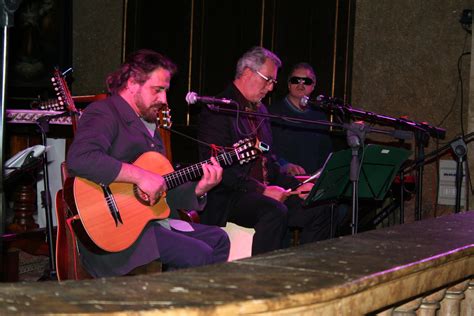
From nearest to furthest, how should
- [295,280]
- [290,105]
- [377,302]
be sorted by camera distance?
[295,280] < [377,302] < [290,105]

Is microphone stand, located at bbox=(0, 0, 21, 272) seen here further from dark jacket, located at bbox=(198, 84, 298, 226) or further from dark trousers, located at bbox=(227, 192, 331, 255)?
dark trousers, located at bbox=(227, 192, 331, 255)

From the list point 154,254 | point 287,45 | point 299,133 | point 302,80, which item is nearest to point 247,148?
point 154,254

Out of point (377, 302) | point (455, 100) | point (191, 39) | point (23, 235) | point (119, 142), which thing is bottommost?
point (23, 235)

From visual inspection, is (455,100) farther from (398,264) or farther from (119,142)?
(398,264)

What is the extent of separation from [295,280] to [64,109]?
4.68 meters

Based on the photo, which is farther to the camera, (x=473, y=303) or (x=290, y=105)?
(x=290, y=105)

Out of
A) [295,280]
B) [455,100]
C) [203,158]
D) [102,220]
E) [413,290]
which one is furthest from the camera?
[455,100]

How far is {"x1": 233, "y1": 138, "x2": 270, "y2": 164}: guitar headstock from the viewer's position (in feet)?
17.0

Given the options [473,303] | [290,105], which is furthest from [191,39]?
[473,303]

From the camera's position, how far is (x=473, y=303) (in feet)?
7.57

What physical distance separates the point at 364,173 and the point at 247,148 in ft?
2.56

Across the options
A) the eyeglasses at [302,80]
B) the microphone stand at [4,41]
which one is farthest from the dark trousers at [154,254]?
the eyeglasses at [302,80]

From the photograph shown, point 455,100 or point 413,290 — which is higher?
point 455,100

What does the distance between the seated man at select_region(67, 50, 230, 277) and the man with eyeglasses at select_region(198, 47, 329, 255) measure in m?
0.68
